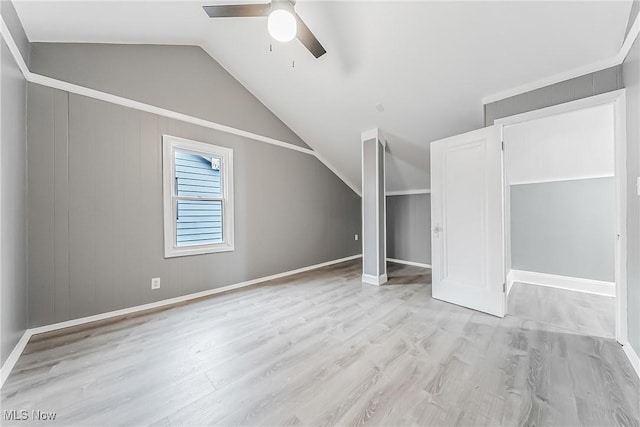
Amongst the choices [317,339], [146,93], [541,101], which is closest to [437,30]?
[541,101]

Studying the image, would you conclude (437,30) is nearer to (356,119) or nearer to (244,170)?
(356,119)

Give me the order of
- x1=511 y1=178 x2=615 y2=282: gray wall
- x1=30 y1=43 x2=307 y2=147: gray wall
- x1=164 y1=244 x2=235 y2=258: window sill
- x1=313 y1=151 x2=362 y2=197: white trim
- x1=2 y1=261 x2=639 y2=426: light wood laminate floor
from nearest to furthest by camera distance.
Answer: x1=2 y1=261 x2=639 y2=426: light wood laminate floor < x1=30 y1=43 x2=307 y2=147: gray wall < x1=164 y1=244 x2=235 y2=258: window sill < x1=511 y1=178 x2=615 y2=282: gray wall < x1=313 y1=151 x2=362 y2=197: white trim

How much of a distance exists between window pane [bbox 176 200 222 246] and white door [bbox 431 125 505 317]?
3.01 m

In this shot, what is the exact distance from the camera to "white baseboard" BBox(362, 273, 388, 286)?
3.57 meters

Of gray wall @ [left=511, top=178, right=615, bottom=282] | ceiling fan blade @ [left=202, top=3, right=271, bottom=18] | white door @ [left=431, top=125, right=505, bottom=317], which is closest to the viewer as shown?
ceiling fan blade @ [left=202, top=3, right=271, bottom=18]

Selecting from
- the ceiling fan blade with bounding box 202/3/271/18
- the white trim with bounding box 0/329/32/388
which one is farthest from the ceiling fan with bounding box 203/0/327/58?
the white trim with bounding box 0/329/32/388

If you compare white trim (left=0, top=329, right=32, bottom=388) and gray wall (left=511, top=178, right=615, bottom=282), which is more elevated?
gray wall (left=511, top=178, right=615, bottom=282)

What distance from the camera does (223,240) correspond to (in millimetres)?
3406

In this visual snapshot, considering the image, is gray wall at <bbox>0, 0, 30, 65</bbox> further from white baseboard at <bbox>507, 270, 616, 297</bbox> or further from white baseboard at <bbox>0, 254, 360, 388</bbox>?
white baseboard at <bbox>507, 270, 616, 297</bbox>

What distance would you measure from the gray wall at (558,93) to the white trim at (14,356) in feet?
15.1

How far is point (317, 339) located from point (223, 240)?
2.08 m

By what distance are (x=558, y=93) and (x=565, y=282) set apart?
262 cm

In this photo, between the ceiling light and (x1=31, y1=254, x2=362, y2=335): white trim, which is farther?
(x1=31, y1=254, x2=362, y2=335): white trim

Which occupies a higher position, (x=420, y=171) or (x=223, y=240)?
(x=420, y=171)
